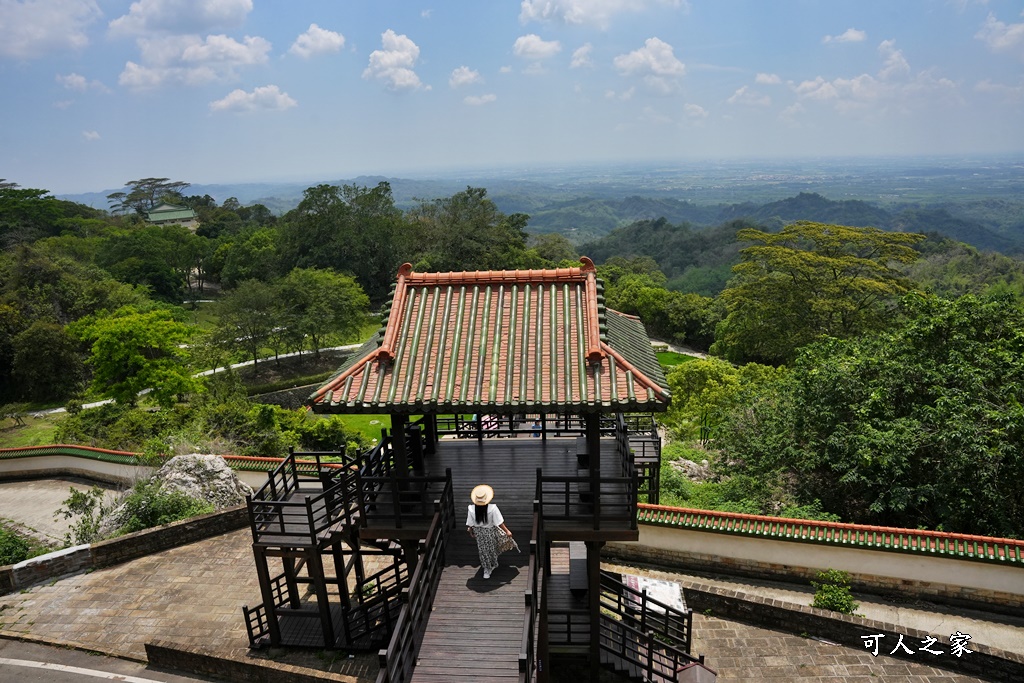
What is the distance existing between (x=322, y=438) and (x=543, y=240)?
53468 millimetres

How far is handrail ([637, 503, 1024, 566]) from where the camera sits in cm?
1154

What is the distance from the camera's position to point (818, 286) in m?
34.0

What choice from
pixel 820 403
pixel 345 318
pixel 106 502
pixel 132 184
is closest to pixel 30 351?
pixel 345 318

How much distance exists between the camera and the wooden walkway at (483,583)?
288 inches

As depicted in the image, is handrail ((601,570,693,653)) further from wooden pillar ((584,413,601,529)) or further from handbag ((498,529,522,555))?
handbag ((498,529,522,555))

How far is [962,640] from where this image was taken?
1043 centimetres

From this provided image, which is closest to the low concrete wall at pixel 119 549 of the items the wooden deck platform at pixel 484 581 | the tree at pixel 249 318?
the wooden deck platform at pixel 484 581

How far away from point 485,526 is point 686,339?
5349cm

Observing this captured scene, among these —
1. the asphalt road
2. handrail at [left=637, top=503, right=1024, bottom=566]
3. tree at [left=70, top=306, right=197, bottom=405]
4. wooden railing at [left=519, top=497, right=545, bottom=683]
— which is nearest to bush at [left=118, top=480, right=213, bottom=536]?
the asphalt road

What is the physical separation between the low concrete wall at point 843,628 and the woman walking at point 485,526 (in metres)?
5.87

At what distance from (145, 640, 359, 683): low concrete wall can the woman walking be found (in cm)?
325

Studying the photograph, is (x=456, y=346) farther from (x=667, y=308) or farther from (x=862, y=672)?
(x=667, y=308)

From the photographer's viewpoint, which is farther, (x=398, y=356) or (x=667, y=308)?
(x=667, y=308)

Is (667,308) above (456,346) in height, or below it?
below
